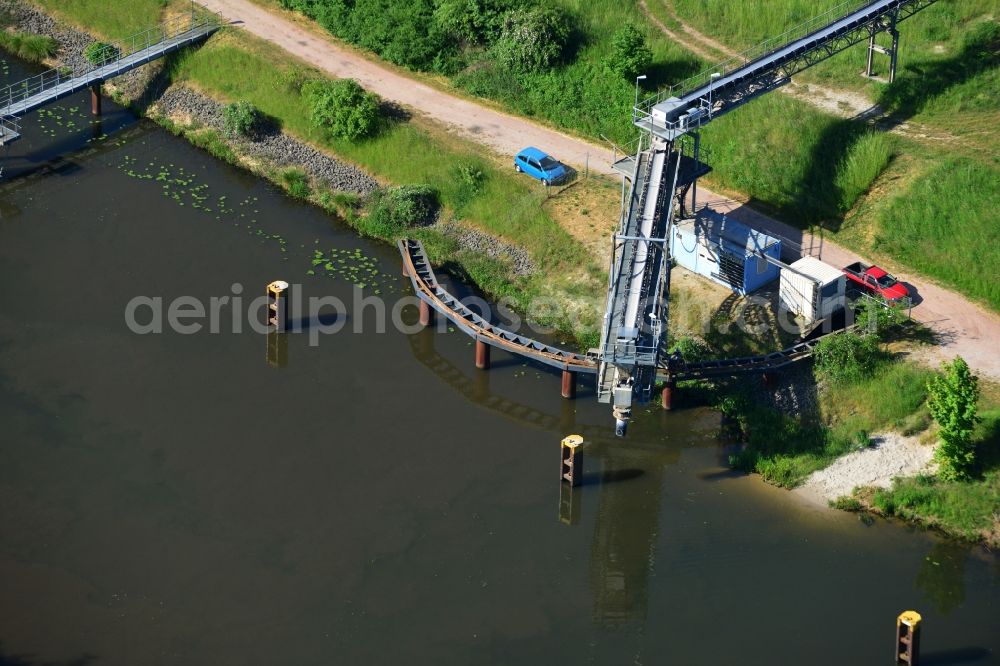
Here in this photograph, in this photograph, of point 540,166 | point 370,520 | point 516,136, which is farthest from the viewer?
point 516,136

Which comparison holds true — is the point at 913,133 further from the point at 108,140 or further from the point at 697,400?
the point at 108,140

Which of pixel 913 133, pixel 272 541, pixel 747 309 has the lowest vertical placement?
pixel 272 541


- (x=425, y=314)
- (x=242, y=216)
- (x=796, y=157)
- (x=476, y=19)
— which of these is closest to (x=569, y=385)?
(x=425, y=314)

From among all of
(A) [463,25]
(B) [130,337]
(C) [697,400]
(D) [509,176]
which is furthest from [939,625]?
(A) [463,25]

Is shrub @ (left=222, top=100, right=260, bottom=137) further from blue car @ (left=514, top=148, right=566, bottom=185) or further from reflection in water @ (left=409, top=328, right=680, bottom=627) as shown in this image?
reflection in water @ (left=409, top=328, right=680, bottom=627)

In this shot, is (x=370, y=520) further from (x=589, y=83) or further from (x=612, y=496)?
(x=589, y=83)

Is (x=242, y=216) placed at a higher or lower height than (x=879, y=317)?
lower

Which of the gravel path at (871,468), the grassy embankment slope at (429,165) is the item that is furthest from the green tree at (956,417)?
the grassy embankment slope at (429,165)

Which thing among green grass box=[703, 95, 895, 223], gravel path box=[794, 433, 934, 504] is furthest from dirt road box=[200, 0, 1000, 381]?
gravel path box=[794, 433, 934, 504]
